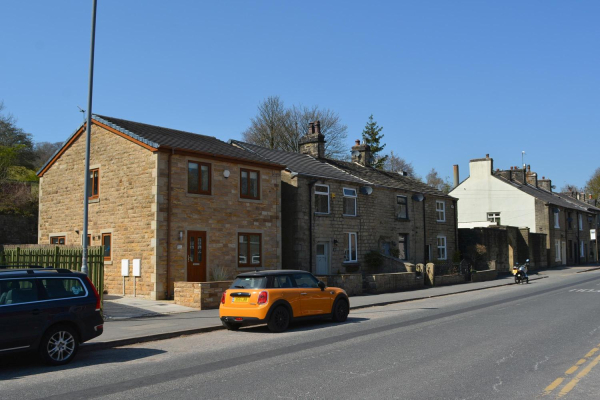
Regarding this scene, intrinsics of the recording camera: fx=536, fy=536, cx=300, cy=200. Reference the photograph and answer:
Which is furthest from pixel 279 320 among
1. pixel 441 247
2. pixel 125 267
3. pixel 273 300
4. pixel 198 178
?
pixel 441 247

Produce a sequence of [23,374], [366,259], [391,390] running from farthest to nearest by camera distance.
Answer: [366,259] < [23,374] < [391,390]

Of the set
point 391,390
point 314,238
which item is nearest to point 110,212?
point 314,238

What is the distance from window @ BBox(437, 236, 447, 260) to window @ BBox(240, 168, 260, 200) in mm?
16944

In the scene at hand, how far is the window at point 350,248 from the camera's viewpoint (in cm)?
2791

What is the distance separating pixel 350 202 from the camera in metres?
28.7

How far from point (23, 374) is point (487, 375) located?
292 inches

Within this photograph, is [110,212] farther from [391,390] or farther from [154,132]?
[391,390]

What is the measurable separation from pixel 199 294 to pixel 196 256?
3.16m

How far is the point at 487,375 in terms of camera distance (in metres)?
7.91

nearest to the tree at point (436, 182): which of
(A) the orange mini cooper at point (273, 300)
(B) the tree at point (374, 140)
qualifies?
(B) the tree at point (374, 140)

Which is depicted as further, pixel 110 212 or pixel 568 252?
pixel 568 252

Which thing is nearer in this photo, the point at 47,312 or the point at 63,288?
the point at 47,312

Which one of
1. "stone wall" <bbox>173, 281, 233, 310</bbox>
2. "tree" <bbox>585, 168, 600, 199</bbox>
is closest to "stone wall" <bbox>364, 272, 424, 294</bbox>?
"stone wall" <bbox>173, 281, 233, 310</bbox>

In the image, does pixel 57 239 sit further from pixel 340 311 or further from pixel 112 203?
pixel 340 311
